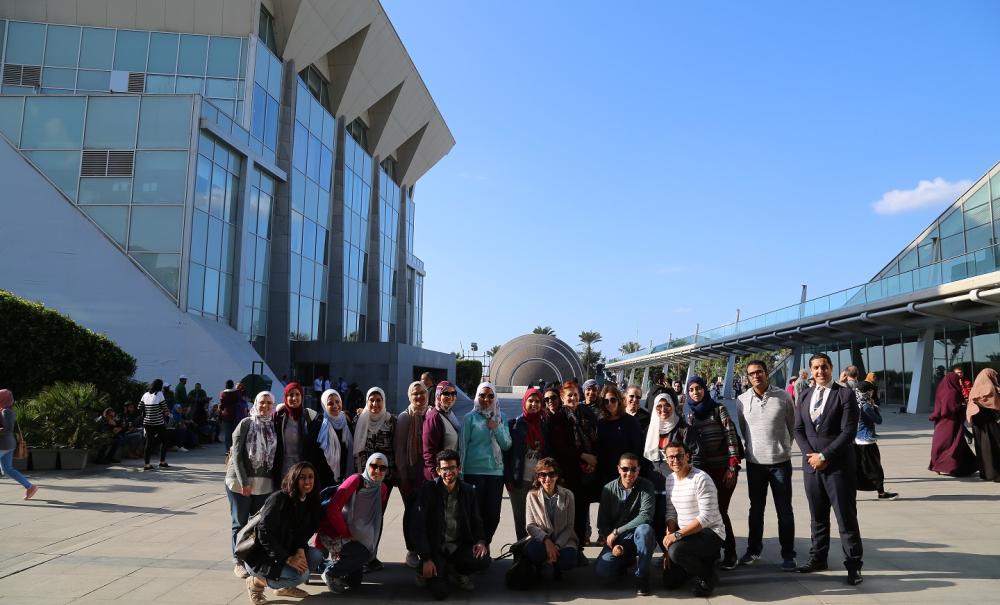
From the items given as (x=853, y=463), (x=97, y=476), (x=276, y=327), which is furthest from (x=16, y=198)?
(x=853, y=463)

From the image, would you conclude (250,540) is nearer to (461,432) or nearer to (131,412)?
(461,432)

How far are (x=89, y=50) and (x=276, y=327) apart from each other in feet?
41.8

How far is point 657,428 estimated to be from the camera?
6.69m

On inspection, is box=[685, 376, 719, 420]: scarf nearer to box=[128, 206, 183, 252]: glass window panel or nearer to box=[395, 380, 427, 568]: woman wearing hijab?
box=[395, 380, 427, 568]: woman wearing hijab

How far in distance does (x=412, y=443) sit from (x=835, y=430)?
3.76 meters

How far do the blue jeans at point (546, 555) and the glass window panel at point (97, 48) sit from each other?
28.4m

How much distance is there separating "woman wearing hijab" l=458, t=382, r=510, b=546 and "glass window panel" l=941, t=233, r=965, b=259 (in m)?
33.7

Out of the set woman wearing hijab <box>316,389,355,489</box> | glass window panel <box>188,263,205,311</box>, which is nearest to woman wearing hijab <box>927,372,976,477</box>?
woman wearing hijab <box>316,389,355,489</box>

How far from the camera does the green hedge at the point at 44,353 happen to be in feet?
47.8

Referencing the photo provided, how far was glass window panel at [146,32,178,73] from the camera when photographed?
27.1 m

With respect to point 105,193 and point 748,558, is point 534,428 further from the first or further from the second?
point 105,193

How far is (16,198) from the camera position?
71.3 ft

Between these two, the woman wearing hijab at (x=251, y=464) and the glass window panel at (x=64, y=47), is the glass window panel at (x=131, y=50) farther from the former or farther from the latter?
the woman wearing hijab at (x=251, y=464)

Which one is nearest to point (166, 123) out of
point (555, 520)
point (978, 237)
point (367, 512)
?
point (367, 512)
